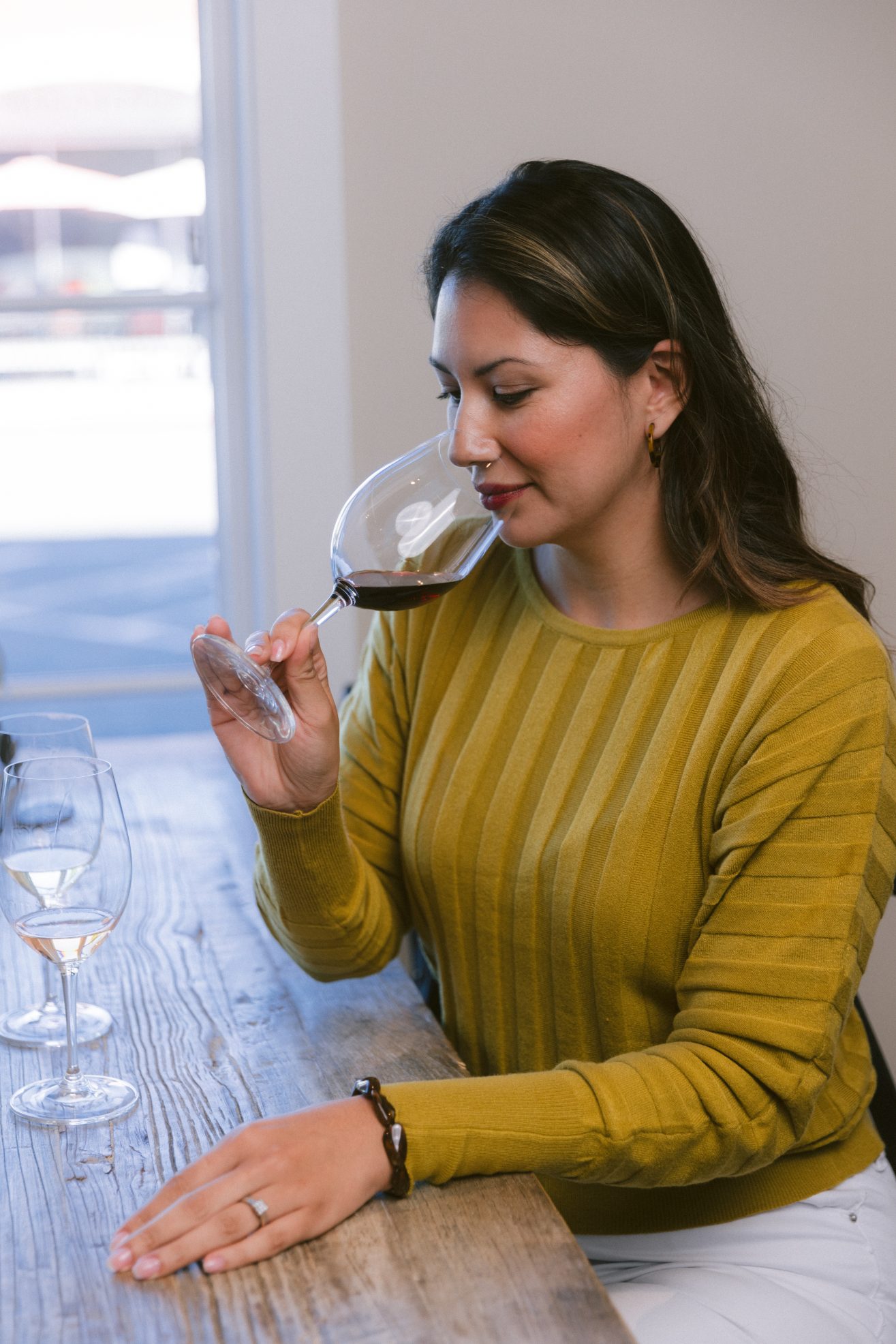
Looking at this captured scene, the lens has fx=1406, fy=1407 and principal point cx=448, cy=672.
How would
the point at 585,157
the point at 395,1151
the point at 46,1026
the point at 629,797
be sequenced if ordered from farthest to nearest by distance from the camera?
the point at 585,157 < the point at 629,797 < the point at 46,1026 < the point at 395,1151

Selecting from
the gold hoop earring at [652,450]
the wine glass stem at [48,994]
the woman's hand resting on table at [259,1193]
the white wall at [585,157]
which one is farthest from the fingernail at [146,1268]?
the white wall at [585,157]

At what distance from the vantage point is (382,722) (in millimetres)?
1498

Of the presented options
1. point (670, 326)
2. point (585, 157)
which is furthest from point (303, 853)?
point (585, 157)

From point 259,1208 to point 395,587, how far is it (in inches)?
22.2

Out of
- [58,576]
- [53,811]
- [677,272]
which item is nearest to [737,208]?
[677,272]

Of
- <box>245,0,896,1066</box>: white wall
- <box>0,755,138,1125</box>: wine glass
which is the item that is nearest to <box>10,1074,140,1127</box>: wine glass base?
<box>0,755,138,1125</box>: wine glass

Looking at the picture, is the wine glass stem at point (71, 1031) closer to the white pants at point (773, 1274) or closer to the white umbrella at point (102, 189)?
the white pants at point (773, 1274)

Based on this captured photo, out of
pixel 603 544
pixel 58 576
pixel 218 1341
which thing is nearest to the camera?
pixel 218 1341

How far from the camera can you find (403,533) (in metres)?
1.21

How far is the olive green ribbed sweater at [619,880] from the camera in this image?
1.04 metres

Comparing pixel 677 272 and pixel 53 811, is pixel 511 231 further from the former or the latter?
pixel 53 811

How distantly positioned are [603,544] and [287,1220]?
75 cm

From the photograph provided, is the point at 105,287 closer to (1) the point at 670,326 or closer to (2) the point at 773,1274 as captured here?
(1) the point at 670,326

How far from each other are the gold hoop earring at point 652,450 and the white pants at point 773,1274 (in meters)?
0.69
